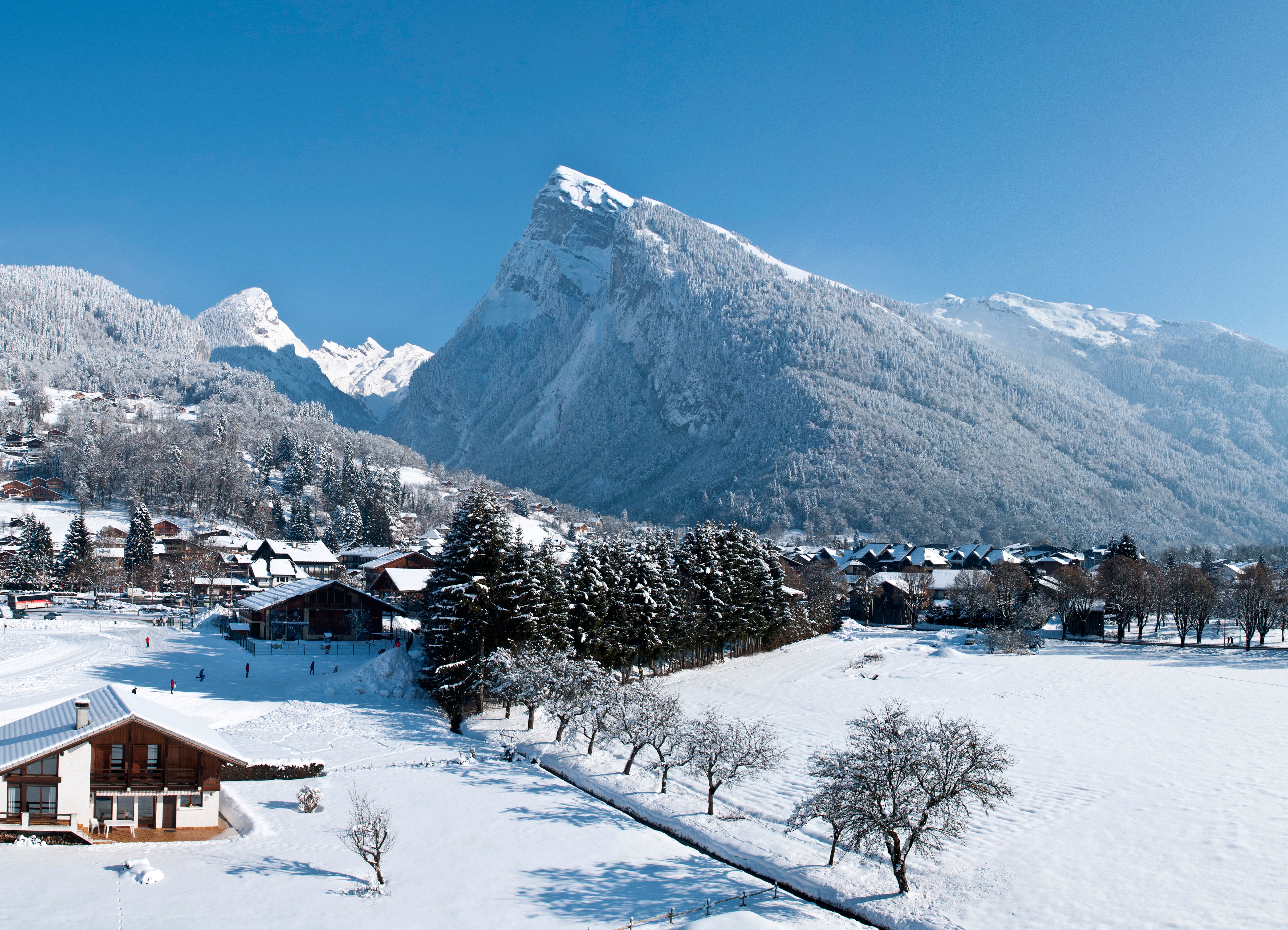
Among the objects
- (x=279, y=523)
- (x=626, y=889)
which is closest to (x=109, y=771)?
(x=626, y=889)

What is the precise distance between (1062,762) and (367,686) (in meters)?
37.7

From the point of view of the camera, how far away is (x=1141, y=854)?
27.0m

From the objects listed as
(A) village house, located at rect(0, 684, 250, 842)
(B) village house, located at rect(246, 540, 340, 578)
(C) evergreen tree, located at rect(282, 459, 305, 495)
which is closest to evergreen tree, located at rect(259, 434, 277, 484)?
(C) evergreen tree, located at rect(282, 459, 305, 495)

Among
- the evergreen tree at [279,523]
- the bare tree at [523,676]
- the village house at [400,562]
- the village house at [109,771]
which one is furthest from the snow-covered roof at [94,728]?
the evergreen tree at [279,523]

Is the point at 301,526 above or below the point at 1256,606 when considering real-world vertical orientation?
below

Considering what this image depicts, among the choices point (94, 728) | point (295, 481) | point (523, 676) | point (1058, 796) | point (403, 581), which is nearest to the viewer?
point (94, 728)

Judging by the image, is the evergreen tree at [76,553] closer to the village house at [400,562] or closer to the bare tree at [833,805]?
the village house at [400,562]

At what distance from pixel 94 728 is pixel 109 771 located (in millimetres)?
1832

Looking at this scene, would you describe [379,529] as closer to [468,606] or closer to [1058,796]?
[468,606]

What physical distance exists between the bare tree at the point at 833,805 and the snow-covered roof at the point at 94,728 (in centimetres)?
1919

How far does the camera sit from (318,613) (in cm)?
6297

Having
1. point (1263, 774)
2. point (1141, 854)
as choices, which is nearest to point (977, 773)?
point (1141, 854)

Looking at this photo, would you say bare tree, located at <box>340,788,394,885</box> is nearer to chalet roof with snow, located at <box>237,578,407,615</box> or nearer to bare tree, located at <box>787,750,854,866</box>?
bare tree, located at <box>787,750,854,866</box>

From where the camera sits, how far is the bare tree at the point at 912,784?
24500 mm
